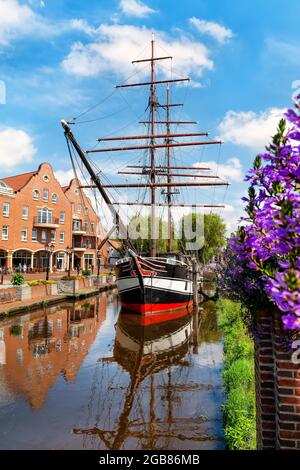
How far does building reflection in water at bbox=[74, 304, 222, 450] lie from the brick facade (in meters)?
2.67

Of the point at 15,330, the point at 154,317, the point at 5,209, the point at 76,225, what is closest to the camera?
the point at 15,330

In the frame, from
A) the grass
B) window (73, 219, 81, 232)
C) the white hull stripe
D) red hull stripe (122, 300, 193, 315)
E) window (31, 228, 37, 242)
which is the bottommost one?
red hull stripe (122, 300, 193, 315)

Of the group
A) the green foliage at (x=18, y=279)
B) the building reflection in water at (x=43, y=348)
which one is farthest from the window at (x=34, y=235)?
→ the building reflection in water at (x=43, y=348)

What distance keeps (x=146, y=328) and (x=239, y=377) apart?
8856 mm

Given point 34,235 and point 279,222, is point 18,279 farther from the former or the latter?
point 279,222

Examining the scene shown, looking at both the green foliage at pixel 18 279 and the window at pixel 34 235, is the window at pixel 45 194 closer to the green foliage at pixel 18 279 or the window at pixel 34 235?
the window at pixel 34 235

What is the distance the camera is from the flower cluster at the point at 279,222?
172 centimetres

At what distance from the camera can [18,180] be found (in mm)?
42031

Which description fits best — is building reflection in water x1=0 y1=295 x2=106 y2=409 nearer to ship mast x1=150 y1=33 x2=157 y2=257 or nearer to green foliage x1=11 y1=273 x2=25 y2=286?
green foliage x1=11 y1=273 x2=25 y2=286

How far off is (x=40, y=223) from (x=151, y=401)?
36.5 metres

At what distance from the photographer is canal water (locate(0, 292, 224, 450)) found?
5.95 meters

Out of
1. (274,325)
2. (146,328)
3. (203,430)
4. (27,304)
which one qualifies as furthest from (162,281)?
(274,325)

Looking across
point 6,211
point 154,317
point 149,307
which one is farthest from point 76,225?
point 154,317

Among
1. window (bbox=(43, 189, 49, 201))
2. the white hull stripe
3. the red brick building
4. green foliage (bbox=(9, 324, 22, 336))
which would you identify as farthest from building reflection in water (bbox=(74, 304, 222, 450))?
window (bbox=(43, 189, 49, 201))
